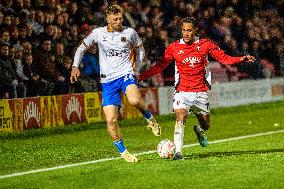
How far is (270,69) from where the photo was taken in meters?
28.4

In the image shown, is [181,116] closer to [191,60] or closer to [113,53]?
[191,60]

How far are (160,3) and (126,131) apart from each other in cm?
792

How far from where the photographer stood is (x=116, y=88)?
12.3 metres

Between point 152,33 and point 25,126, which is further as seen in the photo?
point 152,33

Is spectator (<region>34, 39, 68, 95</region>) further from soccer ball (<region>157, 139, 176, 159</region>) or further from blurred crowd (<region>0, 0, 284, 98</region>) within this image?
soccer ball (<region>157, 139, 176, 159</region>)

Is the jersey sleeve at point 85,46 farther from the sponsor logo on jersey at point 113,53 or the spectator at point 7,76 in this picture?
the spectator at point 7,76

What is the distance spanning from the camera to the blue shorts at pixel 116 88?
12289 millimetres

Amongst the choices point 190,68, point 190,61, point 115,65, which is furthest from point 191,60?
point 115,65

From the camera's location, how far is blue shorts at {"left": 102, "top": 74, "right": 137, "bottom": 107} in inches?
484

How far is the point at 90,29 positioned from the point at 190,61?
9.25m


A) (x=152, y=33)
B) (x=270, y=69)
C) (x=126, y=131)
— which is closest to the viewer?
(x=126, y=131)

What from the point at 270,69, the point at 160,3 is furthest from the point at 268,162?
the point at 270,69

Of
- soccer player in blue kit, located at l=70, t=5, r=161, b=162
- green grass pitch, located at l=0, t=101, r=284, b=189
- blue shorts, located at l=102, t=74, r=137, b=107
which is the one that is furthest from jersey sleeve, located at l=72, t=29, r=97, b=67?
green grass pitch, located at l=0, t=101, r=284, b=189

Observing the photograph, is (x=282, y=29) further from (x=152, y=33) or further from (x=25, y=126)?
(x=25, y=126)
